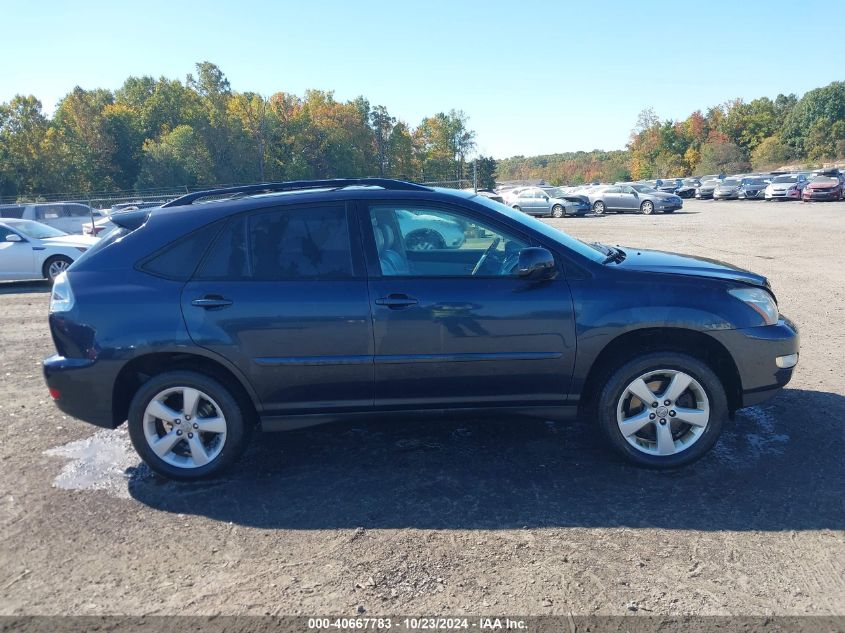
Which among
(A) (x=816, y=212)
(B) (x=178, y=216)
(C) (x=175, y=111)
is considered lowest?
(A) (x=816, y=212)

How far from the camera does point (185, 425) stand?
3.94m

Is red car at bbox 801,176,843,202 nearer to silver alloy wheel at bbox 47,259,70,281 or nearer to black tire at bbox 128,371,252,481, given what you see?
silver alloy wheel at bbox 47,259,70,281

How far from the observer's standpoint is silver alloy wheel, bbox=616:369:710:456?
12.7 feet

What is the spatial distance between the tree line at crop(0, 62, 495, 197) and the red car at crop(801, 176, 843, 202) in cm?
2519

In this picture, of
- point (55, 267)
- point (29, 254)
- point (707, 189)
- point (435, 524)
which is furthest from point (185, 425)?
point (707, 189)

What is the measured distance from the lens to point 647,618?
2602 mm

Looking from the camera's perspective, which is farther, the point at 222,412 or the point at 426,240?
the point at 426,240

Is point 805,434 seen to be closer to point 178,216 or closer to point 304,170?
point 178,216

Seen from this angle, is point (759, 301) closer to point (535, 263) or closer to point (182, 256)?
point (535, 263)

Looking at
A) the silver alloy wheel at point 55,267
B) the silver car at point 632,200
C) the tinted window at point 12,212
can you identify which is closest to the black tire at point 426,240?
the silver alloy wheel at point 55,267

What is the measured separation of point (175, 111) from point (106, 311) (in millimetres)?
86119

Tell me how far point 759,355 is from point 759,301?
1.17 ft

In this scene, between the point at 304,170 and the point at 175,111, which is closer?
the point at 304,170

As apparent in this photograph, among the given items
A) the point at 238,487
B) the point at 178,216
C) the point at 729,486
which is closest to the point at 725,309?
the point at 729,486
